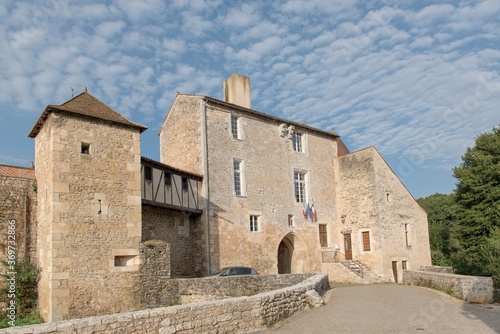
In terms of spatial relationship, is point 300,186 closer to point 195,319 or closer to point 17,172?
point 17,172

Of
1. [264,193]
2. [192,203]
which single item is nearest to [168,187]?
[192,203]

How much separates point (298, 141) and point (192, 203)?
8.40m

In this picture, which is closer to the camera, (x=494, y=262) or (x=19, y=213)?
(x=19, y=213)

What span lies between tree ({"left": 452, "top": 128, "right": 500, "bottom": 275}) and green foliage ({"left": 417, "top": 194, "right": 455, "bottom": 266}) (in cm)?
116

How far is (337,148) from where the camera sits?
27.9 meters

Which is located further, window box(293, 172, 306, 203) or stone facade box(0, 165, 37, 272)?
window box(293, 172, 306, 203)

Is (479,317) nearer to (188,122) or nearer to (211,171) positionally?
(211,171)

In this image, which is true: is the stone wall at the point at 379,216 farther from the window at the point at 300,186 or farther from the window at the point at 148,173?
the window at the point at 148,173

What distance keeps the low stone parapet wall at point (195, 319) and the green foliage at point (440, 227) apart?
2121 centimetres

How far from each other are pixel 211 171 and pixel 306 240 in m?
6.92

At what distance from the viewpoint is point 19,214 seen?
14.2m

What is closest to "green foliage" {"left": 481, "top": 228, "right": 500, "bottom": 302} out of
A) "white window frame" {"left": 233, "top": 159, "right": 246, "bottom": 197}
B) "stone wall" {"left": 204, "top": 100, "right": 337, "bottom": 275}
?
"stone wall" {"left": 204, "top": 100, "right": 337, "bottom": 275}

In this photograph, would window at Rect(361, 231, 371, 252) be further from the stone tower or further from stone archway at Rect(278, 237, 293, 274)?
the stone tower

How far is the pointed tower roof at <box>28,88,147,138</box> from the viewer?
13.5 metres
